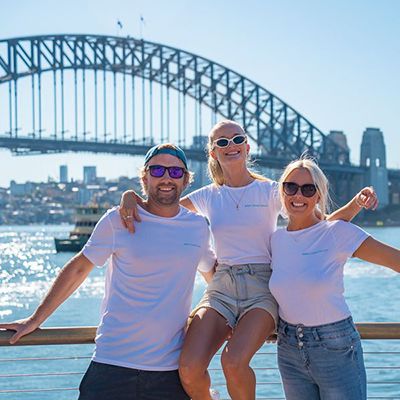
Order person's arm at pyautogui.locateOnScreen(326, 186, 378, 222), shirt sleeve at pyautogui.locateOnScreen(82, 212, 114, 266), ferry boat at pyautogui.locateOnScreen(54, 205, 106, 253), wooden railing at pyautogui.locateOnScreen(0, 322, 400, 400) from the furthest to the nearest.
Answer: ferry boat at pyautogui.locateOnScreen(54, 205, 106, 253) → wooden railing at pyautogui.locateOnScreen(0, 322, 400, 400) → person's arm at pyautogui.locateOnScreen(326, 186, 378, 222) → shirt sleeve at pyautogui.locateOnScreen(82, 212, 114, 266)

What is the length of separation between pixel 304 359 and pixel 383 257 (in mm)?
515

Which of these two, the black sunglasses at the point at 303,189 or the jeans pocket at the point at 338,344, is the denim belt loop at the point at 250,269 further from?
the jeans pocket at the point at 338,344

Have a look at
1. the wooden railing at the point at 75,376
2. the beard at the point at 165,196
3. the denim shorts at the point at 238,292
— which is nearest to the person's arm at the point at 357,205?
the denim shorts at the point at 238,292

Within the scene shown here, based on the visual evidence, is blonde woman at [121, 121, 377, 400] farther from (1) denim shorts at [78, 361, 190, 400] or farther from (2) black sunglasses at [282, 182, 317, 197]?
(2) black sunglasses at [282, 182, 317, 197]

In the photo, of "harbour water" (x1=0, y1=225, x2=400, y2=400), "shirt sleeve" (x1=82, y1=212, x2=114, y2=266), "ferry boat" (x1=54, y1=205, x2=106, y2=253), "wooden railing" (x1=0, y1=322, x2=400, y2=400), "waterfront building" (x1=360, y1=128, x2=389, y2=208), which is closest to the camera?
"shirt sleeve" (x1=82, y1=212, x2=114, y2=266)

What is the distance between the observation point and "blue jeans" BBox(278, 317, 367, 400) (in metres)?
3.19

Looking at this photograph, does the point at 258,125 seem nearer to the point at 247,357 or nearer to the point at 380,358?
the point at 380,358

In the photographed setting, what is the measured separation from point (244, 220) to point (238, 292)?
355mm

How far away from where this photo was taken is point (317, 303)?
3.23 metres

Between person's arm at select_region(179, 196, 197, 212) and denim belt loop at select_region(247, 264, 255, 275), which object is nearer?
denim belt loop at select_region(247, 264, 255, 275)

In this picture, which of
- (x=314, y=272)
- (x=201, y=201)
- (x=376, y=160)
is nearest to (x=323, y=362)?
(x=314, y=272)

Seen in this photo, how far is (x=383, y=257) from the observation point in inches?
129

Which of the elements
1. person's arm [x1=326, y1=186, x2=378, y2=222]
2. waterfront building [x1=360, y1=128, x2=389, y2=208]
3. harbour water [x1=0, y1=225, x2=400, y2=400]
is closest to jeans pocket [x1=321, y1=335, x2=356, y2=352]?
person's arm [x1=326, y1=186, x2=378, y2=222]

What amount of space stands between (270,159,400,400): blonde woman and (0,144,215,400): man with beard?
398 mm
